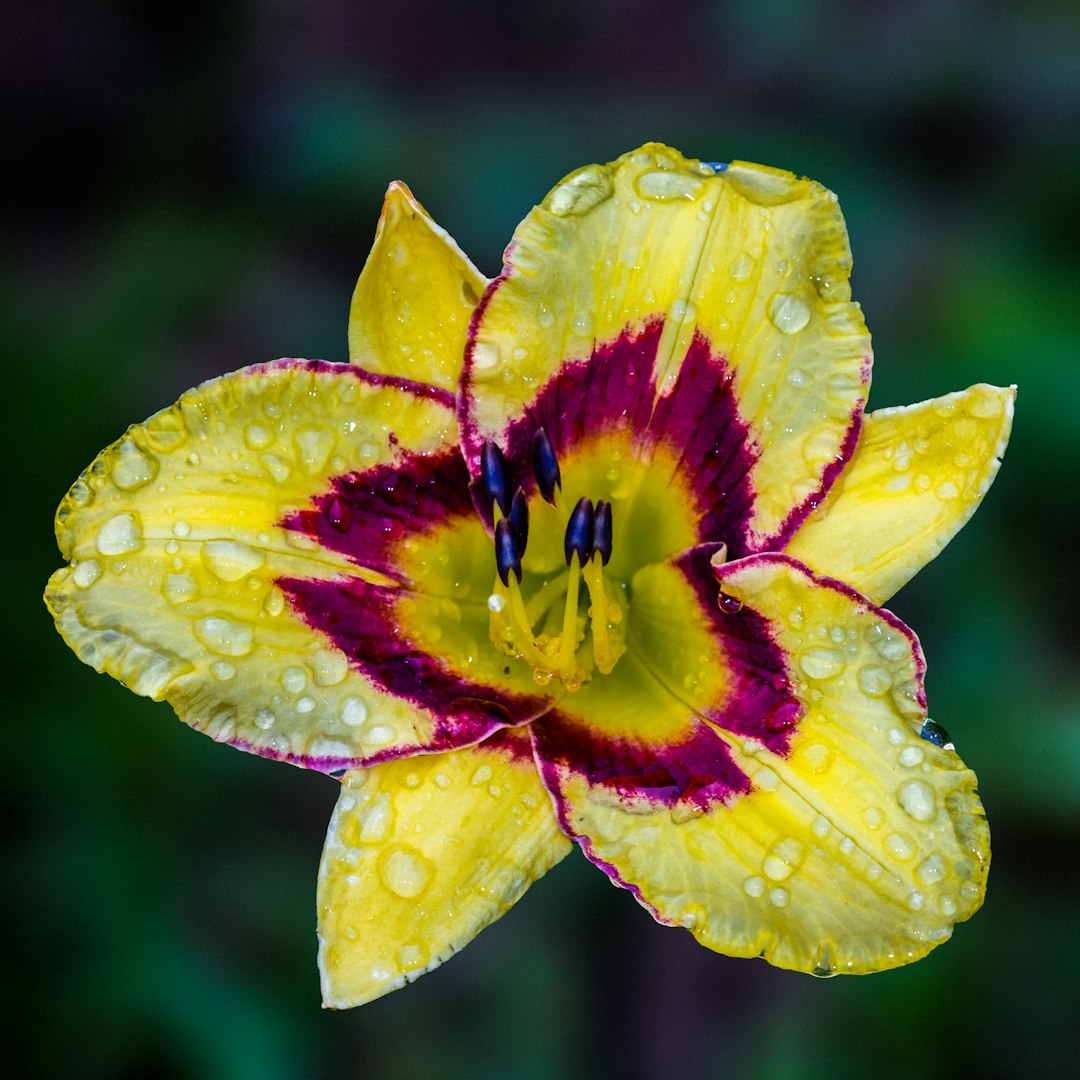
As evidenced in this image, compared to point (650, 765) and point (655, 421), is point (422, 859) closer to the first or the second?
point (650, 765)

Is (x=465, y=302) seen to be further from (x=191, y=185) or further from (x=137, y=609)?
(x=191, y=185)

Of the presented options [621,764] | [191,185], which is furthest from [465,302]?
[191,185]

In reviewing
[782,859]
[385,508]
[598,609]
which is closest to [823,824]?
[782,859]

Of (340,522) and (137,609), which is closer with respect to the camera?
(137,609)

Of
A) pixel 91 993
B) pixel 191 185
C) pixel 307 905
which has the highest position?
pixel 191 185

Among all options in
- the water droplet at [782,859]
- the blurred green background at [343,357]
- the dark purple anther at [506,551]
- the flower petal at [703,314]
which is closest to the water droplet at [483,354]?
the flower petal at [703,314]

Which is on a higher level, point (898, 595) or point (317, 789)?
point (898, 595)

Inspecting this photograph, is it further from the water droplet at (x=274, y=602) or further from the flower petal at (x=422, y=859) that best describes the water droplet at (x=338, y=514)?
the flower petal at (x=422, y=859)
